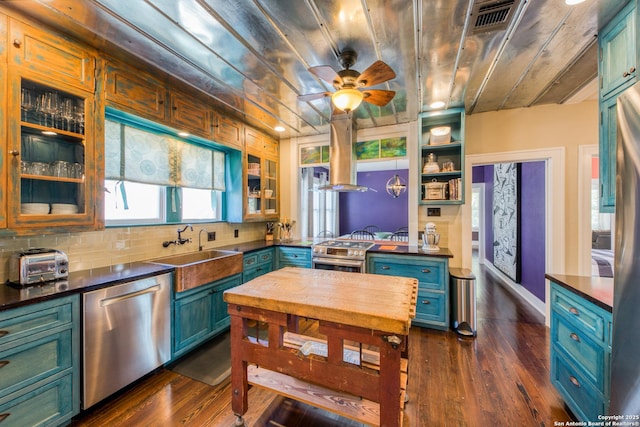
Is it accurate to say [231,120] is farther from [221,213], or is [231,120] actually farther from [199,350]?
[199,350]

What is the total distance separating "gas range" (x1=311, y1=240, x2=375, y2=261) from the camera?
314 cm

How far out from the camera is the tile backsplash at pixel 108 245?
5.92 ft

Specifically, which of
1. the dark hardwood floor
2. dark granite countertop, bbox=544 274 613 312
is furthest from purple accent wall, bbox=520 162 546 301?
dark granite countertop, bbox=544 274 613 312

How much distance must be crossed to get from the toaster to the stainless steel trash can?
3.58 metres

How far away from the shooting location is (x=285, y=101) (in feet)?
9.28

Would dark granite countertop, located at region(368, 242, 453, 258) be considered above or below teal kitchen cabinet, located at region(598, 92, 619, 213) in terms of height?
below

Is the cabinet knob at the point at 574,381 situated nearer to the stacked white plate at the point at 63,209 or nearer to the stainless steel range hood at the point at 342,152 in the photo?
Result: the stainless steel range hood at the point at 342,152

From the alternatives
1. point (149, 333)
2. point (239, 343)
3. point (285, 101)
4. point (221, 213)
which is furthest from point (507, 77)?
point (149, 333)

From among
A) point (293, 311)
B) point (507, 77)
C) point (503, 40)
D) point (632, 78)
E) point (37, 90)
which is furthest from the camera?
point (507, 77)

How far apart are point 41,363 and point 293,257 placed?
251 centimetres

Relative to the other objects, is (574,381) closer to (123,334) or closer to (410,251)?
(410,251)

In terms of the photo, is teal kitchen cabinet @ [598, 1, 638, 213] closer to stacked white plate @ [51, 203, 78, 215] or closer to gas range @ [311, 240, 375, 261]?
gas range @ [311, 240, 375, 261]

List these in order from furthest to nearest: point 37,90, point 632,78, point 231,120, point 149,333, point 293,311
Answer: point 231,120 → point 149,333 → point 37,90 → point 632,78 → point 293,311

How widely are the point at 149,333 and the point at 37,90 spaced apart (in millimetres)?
1881
